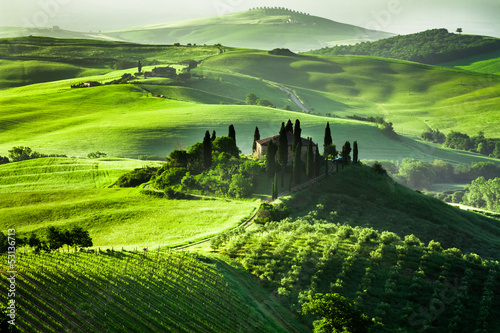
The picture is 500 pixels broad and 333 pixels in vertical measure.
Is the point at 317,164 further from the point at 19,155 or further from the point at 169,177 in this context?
the point at 19,155

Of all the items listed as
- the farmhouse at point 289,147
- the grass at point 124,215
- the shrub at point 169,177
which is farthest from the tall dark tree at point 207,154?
the grass at point 124,215

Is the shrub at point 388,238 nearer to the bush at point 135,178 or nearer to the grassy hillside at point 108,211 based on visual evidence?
the grassy hillside at point 108,211

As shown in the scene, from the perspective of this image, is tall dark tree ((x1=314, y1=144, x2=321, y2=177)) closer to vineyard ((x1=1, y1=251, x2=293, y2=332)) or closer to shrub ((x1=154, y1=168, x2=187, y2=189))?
shrub ((x1=154, y1=168, x2=187, y2=189))

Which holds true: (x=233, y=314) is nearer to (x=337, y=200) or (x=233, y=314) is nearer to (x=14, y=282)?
(x=14, y=282)

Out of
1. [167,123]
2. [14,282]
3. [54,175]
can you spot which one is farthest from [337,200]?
[167,123]

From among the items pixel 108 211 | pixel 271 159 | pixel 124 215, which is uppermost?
pixel 271 159

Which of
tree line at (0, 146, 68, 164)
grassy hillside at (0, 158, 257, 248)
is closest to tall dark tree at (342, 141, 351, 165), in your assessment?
grassy hillside at (0, 158, 257, 248)

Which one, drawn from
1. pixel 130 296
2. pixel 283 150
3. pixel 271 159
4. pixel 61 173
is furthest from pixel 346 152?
pixel 61 173
